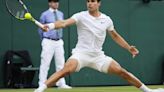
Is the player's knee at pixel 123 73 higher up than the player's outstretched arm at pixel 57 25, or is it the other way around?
the player's outstretched arm at pixel 57 25

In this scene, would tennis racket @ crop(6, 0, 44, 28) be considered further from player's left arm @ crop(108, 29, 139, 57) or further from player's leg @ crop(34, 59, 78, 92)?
player's left arm @ crop(108, 29, 139, 57)

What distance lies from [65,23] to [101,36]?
0.99 m

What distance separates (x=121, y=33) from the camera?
17281 millimetres

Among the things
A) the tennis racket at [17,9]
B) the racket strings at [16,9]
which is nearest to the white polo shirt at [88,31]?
the tennis racket at [17,9]

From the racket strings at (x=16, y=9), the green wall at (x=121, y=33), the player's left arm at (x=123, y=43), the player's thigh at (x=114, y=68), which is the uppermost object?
the racket strings at (x=16, y=9)

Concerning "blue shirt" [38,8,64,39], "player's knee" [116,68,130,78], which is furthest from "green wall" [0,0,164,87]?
"player's knee" [116,68,130,78]

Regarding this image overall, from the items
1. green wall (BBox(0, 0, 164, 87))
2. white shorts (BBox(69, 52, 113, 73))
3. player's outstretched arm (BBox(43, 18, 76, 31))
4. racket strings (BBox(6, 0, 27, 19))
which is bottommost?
green wall (BBox(0, 0, 164, 87))

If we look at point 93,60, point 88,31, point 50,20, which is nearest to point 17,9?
point 88,31

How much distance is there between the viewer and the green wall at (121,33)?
16234mm

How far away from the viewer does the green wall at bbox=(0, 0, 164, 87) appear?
16234mm

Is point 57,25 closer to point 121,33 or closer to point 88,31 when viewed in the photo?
point 88,31

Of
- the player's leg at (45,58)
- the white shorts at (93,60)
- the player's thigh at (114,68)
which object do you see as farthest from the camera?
the player's leg at (45,58)

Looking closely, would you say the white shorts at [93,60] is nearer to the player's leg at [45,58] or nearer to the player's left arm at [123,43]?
the player's left arm at [123,43]

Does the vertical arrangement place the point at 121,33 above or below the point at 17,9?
below
